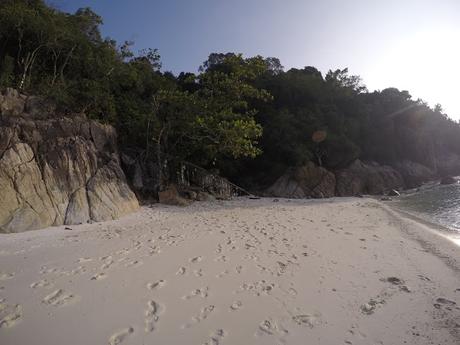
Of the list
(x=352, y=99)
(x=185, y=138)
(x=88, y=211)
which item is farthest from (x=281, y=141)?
(x=88, y=211)

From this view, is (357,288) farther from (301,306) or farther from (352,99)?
(352,99)

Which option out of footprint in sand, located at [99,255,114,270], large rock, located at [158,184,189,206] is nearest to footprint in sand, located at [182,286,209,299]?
footprint in sand, located at [99,255,114,270]

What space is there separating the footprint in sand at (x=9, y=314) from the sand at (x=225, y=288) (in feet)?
0.05

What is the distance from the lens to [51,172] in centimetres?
1085

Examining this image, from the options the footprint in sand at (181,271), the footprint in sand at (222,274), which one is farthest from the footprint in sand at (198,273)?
the footprint in sand at (222,274)

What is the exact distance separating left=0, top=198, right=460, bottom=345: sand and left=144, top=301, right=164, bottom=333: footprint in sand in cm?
1

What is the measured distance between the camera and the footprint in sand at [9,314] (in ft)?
12.9

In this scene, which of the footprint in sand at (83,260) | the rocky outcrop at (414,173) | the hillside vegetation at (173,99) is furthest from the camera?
the rocky outcrop at (414,173)

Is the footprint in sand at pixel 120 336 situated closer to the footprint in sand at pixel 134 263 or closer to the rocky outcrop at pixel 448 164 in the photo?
the footprint in sand at pixel 134 263

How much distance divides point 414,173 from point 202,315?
1683 inches

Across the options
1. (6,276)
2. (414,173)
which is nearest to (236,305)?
(6,276)

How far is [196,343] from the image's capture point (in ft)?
12.1

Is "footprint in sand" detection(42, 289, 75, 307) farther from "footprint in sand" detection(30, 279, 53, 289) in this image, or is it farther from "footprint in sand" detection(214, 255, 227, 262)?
"footprint in sand" detection(214, 255, 227, 262)

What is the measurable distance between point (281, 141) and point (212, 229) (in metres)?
18.4
